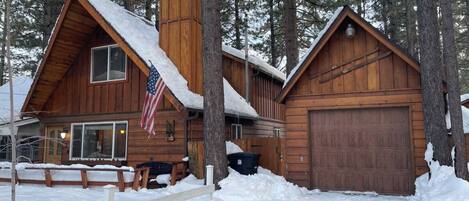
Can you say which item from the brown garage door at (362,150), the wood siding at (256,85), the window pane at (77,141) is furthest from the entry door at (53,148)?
the brown garage door at (362,150)

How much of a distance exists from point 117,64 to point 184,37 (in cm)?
247

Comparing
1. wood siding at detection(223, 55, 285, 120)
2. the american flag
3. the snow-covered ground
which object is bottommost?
the snow-covered ground

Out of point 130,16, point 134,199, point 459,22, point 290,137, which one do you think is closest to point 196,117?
point 290,137

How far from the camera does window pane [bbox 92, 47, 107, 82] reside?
14.0 m

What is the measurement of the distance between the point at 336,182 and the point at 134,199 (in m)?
5.28

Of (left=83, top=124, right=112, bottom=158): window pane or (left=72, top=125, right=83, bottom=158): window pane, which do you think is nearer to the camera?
(left=83, top=124, right=112, bottom=158): window pane

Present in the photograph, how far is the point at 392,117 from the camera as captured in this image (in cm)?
1049

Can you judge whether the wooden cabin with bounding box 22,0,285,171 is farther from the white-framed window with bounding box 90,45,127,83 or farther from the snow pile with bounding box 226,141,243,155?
the snow pile with bounding box 226,141,243,155

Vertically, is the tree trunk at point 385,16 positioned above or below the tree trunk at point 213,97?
above

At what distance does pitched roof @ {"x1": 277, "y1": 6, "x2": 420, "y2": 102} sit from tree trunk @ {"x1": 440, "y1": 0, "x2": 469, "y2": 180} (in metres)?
1.36

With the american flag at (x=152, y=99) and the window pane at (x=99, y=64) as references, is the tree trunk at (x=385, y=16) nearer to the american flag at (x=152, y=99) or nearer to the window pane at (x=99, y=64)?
the window pane at (x=99, y=64)

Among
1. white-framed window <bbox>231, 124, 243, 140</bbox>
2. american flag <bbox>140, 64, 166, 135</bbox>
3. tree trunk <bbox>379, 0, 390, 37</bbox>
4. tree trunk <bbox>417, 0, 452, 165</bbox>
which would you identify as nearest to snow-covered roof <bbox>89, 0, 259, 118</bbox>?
white-framed window <bbox>231, 124, 243, 140</bbox>

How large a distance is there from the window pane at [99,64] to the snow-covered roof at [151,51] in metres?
1.48

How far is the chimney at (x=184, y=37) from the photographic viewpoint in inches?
531
